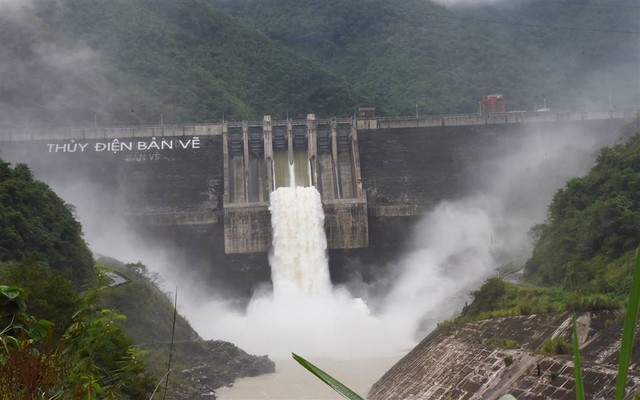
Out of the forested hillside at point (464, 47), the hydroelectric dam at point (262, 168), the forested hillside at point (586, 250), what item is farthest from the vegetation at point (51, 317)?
the forested hillside at point (464, 47)

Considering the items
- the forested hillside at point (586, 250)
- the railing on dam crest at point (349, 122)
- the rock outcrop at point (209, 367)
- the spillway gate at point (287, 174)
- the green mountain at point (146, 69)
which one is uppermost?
the green mountain at point (146, 69)

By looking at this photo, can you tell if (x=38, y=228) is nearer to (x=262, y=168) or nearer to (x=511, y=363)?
(x=511, y=363)

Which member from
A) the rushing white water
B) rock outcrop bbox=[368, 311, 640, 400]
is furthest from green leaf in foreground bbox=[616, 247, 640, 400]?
the rushing white water

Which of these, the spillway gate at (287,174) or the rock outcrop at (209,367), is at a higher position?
the spillway gate at (287,174)

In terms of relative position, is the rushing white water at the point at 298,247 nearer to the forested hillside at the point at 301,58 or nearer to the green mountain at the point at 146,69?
the green mountain at the point at 146,69

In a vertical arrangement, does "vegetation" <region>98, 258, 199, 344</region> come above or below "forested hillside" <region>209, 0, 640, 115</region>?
below

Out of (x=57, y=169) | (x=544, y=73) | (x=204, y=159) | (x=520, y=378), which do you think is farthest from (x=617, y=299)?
(x=544, y=73)

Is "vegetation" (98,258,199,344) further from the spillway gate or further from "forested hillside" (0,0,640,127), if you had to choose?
"forested hillside" (0,0,640,127)
